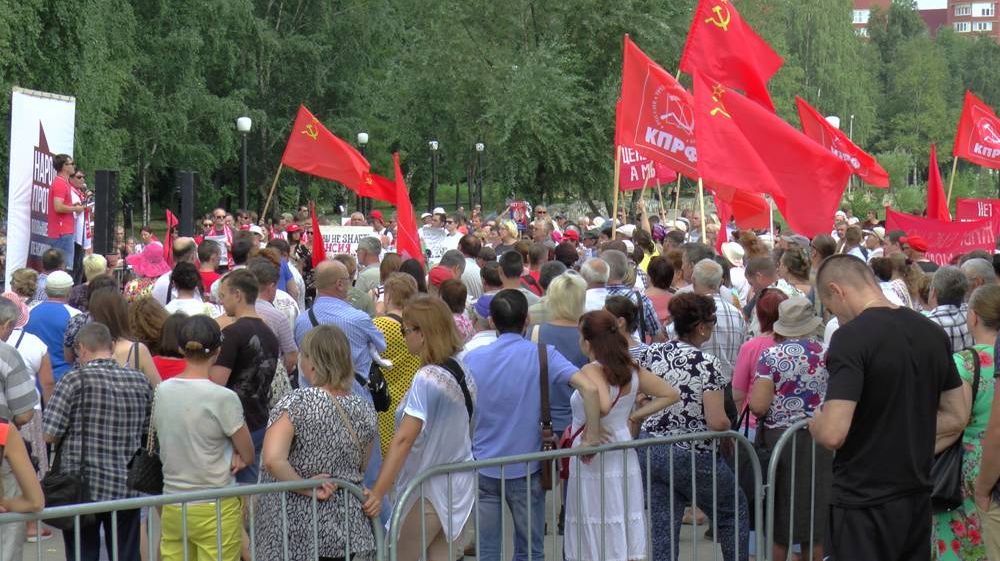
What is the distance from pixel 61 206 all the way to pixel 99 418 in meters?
5.86

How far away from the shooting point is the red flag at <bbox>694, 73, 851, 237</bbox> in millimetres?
12617

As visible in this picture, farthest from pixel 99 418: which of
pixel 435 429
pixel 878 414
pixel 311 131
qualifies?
pixel 311 131

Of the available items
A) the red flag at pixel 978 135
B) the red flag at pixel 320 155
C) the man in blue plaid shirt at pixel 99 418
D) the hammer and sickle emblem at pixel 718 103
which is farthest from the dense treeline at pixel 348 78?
the man in blue plaid shirt at pixel 99 418

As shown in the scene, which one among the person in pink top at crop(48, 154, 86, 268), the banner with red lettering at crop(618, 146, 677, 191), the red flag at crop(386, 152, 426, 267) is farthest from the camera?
the banner with red lettering at crop(618, 146, 677, 191)

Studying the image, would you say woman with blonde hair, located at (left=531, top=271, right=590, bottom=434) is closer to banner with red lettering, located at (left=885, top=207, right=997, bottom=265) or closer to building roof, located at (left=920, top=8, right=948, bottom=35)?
banner with red lettering, located at (left=885, top=207, right=997, bottom=265)

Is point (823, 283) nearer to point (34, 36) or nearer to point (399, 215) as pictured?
point (399, 215)

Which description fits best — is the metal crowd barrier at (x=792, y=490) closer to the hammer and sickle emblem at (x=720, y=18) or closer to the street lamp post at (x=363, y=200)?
the hammer and sickle emblem at (x=720, y=18)

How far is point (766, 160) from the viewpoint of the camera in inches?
515

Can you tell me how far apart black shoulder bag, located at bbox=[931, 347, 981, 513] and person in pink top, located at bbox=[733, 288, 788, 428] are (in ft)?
4.59

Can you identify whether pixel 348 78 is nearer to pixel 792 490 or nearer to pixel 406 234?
pixel 406 234

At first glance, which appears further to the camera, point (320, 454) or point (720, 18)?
point (720, 18)

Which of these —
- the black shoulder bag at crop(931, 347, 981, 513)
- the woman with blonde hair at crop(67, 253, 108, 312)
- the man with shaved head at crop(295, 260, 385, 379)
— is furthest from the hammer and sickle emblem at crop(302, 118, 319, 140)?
the black shoulder bag at crop(931, 347, 981, 513)

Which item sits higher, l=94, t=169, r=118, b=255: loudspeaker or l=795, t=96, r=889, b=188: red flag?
l=795, t=96, r=889, b=188: red flag

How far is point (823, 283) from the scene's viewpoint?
595 cm
